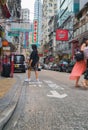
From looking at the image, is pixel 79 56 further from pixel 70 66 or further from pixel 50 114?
pixel 70 66

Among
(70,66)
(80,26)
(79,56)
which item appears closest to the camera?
(79,56)

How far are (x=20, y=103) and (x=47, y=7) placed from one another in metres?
154

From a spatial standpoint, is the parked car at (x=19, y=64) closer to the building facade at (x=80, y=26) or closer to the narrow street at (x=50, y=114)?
the building facade at (x=80, y=26)

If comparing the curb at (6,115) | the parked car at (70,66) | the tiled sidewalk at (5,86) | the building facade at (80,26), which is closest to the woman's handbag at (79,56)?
the tiled sidewalk at (5,86)

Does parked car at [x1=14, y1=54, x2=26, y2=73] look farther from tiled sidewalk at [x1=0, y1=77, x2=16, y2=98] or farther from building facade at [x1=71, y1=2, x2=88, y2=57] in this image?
tiled sidewalk at [x1=0, y1=77, x2=16, y2=98]

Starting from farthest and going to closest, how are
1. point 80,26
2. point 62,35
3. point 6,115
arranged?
point 62,35 → point 80,26 → point 6,115

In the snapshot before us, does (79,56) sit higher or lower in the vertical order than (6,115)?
higher

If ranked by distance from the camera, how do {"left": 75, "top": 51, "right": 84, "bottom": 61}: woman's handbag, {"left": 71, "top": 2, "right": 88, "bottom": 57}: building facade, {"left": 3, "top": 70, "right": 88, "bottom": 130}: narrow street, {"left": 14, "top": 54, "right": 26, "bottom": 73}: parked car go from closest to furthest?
{"left": 3, "top": 70, "right": 88, "bottom": 130}: narrow street → {"left": 75, "top": 51, "right": 84, "bottom": 61}: woman's handbag → {"left": 14, "top": 54, "right": 26, "bottom": 73}: parked car → {"left": 71, "top": 2, "right": 88, "bottom": 57}: building facade

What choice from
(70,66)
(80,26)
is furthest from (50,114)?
(80,26)

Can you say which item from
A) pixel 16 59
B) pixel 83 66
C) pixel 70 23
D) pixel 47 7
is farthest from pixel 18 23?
pixel 47 7

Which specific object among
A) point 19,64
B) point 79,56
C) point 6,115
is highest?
point 79,56

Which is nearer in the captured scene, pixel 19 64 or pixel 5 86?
pixel 5 86

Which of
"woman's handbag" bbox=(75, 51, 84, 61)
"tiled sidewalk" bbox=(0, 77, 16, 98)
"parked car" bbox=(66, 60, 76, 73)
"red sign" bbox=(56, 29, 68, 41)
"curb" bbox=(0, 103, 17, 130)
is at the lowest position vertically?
"parked car" bbox=(66, 60, 76, 73)

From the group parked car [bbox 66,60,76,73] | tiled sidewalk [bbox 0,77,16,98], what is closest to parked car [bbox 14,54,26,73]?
parked car [bbox 66,60,76,73]
